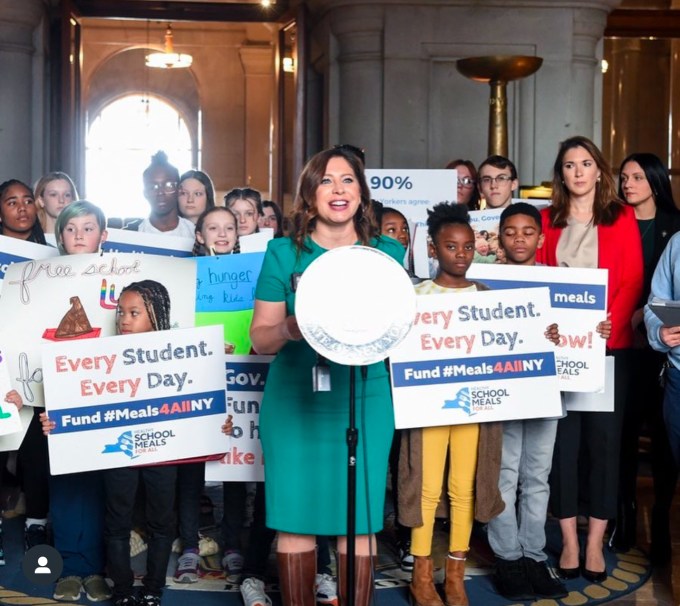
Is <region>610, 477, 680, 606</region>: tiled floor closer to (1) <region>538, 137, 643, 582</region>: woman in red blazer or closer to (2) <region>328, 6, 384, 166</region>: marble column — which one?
(1) <region>538, 137, 643, 582</region>: woman in red blazer

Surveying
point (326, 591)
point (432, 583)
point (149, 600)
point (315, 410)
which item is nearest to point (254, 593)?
point (326, 591)

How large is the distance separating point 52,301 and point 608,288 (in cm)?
217

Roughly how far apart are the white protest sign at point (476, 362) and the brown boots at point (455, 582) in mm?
562

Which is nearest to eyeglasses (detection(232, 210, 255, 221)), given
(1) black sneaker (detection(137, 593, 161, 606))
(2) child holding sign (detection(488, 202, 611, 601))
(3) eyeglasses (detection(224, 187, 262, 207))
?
(3) eyeglasses (detection(224, 187, 262, 207))

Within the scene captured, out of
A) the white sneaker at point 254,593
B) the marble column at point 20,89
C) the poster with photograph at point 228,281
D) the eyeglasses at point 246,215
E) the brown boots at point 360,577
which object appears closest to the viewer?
the brown boots at point 360,577

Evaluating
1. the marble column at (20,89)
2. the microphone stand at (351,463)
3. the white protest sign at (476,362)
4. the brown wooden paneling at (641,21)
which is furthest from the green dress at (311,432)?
the brown wooden paneling at (641,21)

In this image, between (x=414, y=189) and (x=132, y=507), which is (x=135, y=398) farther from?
(x=414, y=189)

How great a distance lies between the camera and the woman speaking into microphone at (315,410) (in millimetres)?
3555

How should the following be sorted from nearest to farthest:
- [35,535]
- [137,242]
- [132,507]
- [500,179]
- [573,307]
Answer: [132,507]
[573,307]
[35,535]
[137,242]
[500,179]

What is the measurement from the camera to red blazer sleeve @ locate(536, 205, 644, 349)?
4.93m

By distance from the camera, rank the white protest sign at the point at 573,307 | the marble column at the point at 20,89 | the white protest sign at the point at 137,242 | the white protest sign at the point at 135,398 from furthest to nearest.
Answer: the marble column at the point at 20,89 < the white protest sign at the point at 137,242 < the white protest sign at the point at 573,307 < the white protest sign at the point at 135,398

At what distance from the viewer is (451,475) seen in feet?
15.1

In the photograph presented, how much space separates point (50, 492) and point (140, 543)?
0.67 m

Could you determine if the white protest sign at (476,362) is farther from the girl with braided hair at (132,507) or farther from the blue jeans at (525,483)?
the girl with braided hair at (132,507)
